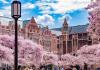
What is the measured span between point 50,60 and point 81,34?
2320 centimetres

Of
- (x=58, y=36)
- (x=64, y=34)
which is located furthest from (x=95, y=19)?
(x=64, y=34)

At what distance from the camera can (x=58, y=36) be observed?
72625mm

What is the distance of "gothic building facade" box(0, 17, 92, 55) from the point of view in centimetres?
6425

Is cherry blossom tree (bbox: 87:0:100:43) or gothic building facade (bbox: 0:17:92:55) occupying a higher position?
cherry blossom tree (bbox: 87:0:100:43)

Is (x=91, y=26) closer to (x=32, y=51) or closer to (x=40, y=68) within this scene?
(x=32, y=51)

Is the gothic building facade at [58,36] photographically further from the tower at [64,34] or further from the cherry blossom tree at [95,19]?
the cherry blossom tree at [95,19]

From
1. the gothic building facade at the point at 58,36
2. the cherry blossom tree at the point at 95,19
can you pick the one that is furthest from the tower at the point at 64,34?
the cherry blossom tree at the point at 95,19

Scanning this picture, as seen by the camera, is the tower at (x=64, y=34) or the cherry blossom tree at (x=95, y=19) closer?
the cherry blossom tree at (x=95, y=19)

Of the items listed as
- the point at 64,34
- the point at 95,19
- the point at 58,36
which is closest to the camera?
the point at 95,19

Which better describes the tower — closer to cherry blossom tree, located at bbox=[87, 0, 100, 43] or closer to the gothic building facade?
the gothic building facade

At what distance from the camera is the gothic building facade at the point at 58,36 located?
6425 centimetres

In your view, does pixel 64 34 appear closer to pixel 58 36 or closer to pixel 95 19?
pixel 58 36

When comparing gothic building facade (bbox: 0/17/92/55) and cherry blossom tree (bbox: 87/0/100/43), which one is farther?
gothic building facade (bbox: 0/17/92/55)

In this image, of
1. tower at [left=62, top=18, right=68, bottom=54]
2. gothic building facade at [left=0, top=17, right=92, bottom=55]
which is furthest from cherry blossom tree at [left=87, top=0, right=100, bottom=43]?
tower at [left=62, top=18, right=68, bottom=54]
